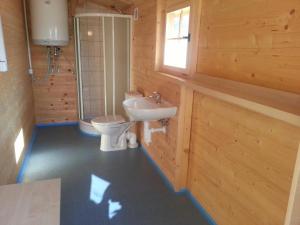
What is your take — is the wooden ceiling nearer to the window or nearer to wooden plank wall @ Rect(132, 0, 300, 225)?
the window

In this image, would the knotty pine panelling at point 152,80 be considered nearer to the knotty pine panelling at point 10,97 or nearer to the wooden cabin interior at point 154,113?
the wooden cabin interior at point 154,113

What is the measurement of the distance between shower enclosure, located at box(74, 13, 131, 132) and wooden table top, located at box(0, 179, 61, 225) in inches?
95.8

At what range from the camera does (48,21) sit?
340 centimetres

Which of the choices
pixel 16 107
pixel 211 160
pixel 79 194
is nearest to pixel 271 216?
pixel 211 160

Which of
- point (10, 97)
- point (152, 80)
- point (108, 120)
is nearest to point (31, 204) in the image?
point (10, 97)

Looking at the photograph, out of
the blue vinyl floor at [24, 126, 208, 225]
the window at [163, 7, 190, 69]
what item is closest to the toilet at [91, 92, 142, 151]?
the blue vinyl floor at [24, 126, 208, 225]

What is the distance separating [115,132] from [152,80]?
885 mm

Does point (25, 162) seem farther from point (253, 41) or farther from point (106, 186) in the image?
point (253, 41)

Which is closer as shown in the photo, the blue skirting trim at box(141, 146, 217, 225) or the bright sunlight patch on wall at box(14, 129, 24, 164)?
the blue skirting trim at box(141, 146, 217, 225)

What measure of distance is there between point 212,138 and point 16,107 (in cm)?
210

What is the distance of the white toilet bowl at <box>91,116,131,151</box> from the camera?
3140mm

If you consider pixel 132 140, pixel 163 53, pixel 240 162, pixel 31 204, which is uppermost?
pixel 163 53

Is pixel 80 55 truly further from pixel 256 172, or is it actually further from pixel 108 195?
pixel 256 172

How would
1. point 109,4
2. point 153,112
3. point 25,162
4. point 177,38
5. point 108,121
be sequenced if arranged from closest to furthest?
1. point 153,112
2. point 177,38
3. point 25,162
4. point 108,121
5. point 109,4
